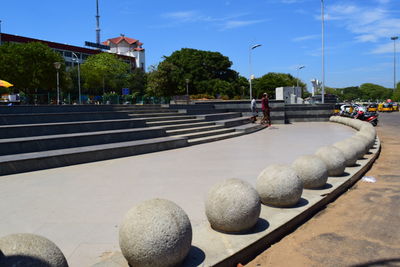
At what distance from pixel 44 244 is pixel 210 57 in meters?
65.9

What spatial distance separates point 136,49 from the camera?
116m

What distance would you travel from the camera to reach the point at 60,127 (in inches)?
449

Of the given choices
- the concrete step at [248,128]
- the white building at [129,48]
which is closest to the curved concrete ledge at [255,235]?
the concrete step at [248,128]

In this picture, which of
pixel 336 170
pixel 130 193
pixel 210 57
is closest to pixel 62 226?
pixel 130 193

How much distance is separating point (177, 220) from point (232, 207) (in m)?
A: 1.04

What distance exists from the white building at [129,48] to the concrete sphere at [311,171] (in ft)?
376

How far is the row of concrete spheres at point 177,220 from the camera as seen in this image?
2551 millimetres

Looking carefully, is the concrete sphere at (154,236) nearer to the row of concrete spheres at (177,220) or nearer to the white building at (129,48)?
the row of concrete spheres at (177,220)

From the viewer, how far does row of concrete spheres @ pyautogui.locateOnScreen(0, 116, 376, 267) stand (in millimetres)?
2551

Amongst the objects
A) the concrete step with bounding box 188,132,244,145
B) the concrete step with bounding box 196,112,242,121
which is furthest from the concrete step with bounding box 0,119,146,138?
the concrete step with bounding box 196,112,242,121

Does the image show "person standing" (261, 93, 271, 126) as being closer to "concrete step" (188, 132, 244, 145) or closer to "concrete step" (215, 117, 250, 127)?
"concrete step" (215, 117, 250, 127)

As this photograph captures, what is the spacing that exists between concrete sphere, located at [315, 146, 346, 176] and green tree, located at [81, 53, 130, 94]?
5791 cm

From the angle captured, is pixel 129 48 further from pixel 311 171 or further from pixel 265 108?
pixel 311 171

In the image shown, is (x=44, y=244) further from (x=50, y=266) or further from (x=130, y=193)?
(x=130, y=193)
